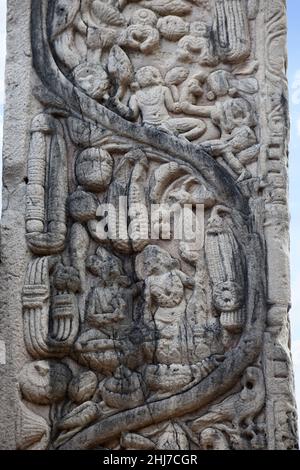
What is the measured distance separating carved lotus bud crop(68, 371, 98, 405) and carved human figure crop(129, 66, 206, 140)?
61.9 inches

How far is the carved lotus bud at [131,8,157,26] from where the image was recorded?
666 centimetres

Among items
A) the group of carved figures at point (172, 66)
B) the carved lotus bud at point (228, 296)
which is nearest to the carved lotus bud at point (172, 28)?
the group of carved figures at point (172, 66)

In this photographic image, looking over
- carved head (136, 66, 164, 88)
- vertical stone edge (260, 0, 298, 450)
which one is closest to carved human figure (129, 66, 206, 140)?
carved head (136, 66, 164, 88)

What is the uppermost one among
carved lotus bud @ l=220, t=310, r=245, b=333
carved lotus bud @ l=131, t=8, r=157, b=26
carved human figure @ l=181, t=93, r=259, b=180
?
carved lotus bud @ l=131, t=8, r=157, b=26

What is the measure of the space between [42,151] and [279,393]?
2.02m

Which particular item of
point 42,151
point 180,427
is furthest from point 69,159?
point 180,427

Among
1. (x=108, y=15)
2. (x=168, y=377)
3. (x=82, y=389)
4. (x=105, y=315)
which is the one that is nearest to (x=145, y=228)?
(x=105, y=315)

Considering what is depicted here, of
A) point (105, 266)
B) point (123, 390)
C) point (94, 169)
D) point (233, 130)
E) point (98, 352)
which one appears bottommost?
point (123, 390)

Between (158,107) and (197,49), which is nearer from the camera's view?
(158,107)

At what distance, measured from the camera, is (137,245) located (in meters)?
6.19

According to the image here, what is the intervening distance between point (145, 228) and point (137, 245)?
0.11 metres

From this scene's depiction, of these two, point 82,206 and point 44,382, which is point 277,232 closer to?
point 82,206

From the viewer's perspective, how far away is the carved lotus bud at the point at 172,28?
21.7ft

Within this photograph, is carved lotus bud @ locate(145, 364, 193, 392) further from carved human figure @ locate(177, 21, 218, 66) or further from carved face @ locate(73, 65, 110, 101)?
carved human figure @ locate(177, 21, 218, 66)
